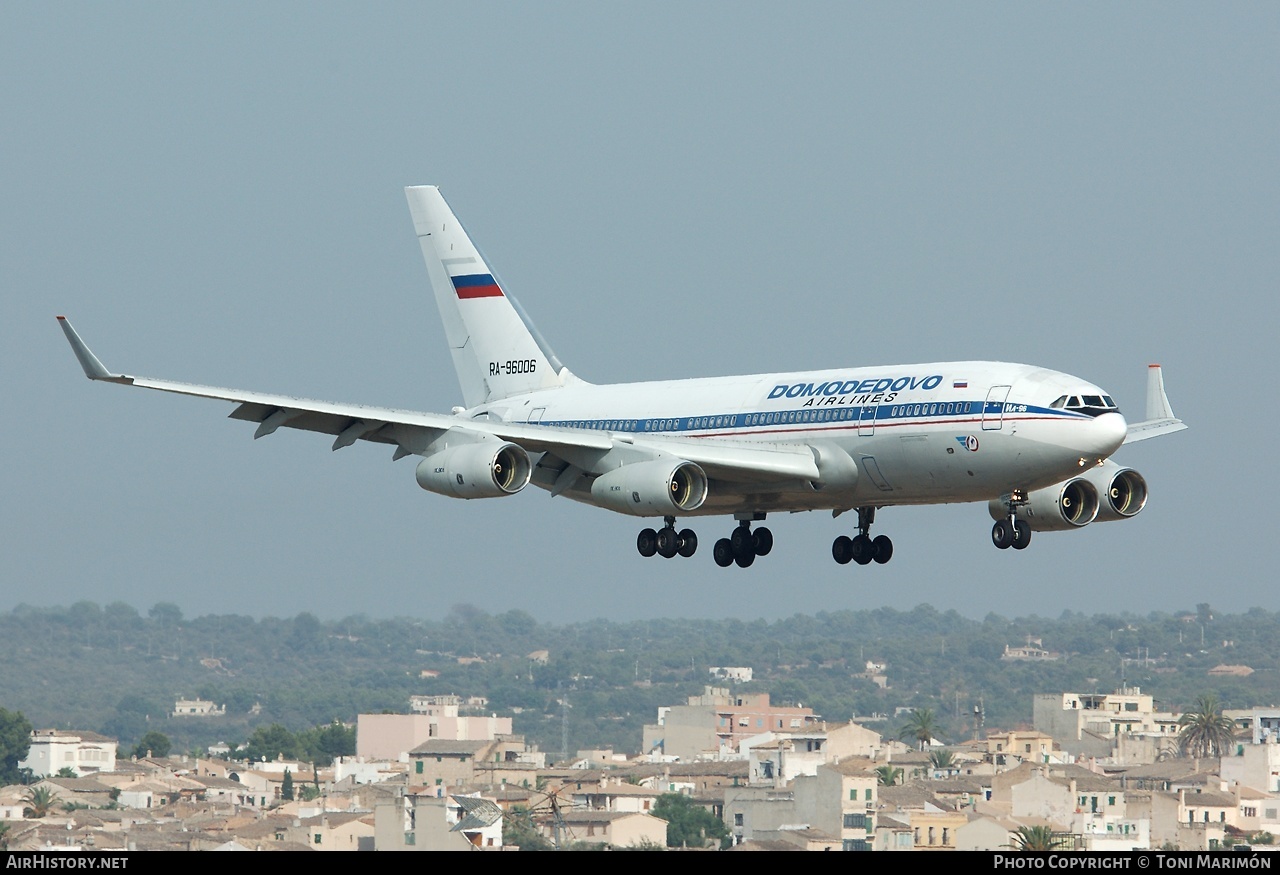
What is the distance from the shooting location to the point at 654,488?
5447cm

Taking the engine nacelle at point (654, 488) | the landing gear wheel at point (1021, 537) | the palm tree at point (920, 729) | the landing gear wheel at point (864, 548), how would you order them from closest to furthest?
1. the engine nacelle at point (654, 488)
2. the landing gear wheel at point (1021, 537)
3. the landing gear wheel at point (864, 548)
4. the palm tree at point (920, 729)

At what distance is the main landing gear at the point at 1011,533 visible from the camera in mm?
54750

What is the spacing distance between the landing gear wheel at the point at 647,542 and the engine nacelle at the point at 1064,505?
989 cm

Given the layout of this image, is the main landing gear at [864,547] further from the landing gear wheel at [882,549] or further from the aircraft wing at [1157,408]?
the aircraft wing at [1157,408]

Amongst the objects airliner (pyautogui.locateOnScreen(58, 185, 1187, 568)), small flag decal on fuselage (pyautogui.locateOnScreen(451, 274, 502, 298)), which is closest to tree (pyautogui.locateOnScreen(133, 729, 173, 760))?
small flag decal on fuselage (pyautogui.locateOnScreen(451, 274, 502, 298))

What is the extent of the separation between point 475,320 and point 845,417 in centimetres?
1982

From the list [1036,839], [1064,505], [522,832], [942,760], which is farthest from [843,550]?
[942,760]

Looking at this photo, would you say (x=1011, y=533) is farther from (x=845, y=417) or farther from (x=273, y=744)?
(x=273, y=744)

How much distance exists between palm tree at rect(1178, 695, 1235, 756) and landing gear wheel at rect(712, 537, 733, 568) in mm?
109464

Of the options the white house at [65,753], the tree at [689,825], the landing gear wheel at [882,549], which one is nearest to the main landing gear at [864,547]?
the landing gear wheel at [882,549]

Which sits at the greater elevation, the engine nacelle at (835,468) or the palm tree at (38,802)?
the engine nacelle at (835,468)

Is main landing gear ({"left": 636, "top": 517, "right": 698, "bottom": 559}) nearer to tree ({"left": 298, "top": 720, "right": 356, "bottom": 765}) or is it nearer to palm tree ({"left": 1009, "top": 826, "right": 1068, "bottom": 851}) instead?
palm tree ({"left": 1009, "top": 826, "right": 1068, "bottom": 851})

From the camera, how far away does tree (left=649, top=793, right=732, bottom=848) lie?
115750mm

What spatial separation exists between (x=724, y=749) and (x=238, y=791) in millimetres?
43371
